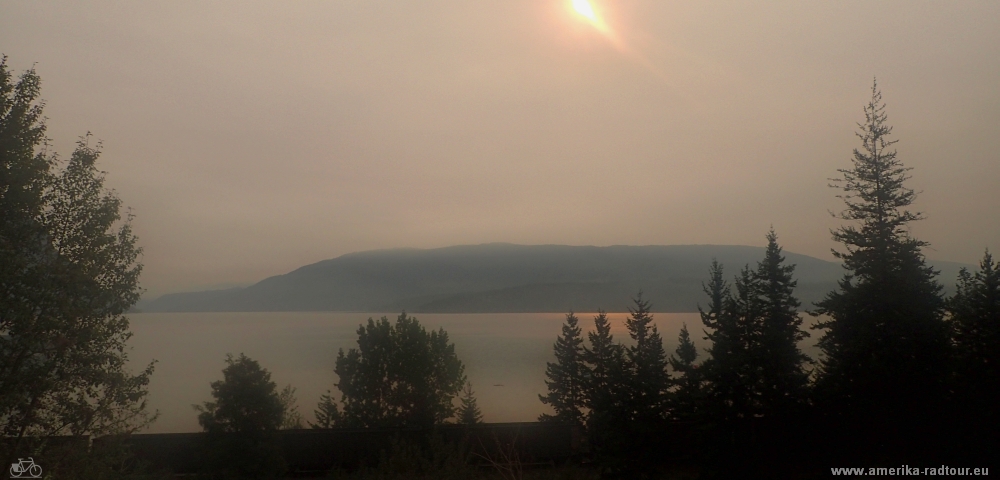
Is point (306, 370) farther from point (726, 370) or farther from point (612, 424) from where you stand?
point (726, 370)

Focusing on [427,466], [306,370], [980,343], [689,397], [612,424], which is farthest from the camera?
[306,370]

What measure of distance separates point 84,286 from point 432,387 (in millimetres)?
36968

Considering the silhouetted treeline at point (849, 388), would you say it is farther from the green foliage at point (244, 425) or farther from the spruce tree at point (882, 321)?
the green foliage at point (244, 425)

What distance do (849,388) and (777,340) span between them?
2800 mm

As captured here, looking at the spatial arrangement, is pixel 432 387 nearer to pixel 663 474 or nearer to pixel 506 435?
pixel 506 435

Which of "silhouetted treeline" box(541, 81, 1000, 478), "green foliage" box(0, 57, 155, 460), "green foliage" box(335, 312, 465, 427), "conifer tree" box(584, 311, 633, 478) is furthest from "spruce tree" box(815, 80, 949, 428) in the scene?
"green foliage" box(335, 312, 465, 427)

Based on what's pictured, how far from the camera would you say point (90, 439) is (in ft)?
46.7

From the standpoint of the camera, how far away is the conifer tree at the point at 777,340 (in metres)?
21.7

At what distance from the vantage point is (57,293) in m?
12.8

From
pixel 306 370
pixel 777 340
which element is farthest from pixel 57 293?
pixel 306 370

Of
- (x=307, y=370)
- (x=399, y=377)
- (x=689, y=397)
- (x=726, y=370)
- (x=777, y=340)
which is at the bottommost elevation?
(x=307, y=370)

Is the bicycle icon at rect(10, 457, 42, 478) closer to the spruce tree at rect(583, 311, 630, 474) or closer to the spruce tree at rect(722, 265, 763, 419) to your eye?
the spruce tree at rect(583, 311, 630, 474)

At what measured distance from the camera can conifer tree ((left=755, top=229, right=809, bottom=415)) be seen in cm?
2167

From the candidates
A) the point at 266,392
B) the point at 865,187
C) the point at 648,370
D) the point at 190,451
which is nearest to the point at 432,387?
the point at 266,392
